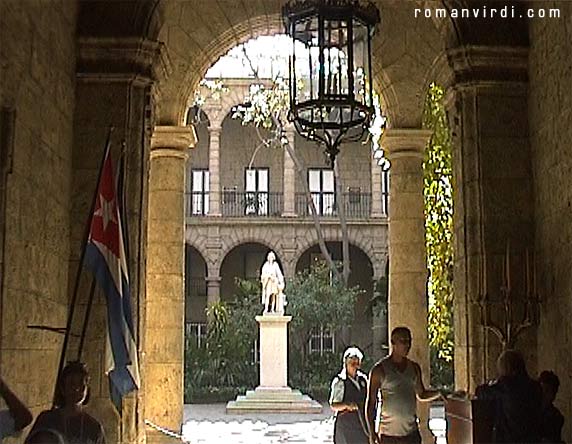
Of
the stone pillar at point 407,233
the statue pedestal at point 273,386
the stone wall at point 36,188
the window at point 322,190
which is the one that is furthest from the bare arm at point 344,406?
the window at point 322,190

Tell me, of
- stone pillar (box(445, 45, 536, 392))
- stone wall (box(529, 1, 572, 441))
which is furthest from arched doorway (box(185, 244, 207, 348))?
stone wall (box(529, 1, 572, 441))

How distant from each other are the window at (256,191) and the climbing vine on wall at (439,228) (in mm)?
18448

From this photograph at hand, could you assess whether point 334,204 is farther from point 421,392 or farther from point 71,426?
point 71,426

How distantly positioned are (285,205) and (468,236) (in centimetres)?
2357

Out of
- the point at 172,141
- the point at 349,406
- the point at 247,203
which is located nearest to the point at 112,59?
the point at 349,406

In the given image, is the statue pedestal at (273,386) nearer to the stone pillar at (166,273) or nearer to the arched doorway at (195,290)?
the stone pillar at (166,273)

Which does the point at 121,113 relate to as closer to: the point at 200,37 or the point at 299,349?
the point at 200,37

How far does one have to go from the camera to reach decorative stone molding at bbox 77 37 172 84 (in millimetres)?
7430

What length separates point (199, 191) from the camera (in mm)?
32062

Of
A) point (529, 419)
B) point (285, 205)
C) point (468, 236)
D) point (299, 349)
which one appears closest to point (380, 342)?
point (299, 349)

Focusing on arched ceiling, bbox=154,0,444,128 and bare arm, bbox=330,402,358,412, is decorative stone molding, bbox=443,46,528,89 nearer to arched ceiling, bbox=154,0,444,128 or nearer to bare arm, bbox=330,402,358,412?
bare arm, bbox=330,402,358,412

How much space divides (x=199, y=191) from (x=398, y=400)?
2642 cm

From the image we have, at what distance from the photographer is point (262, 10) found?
1116 cm

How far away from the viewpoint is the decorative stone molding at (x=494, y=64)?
25.0 feet
